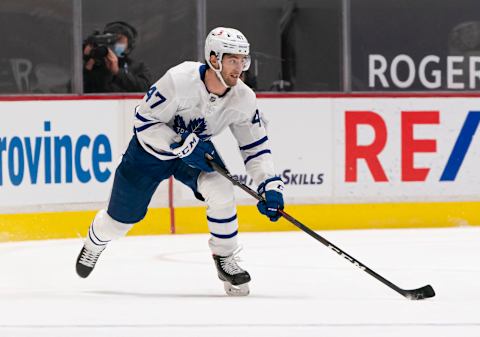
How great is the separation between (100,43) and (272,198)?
10.1 ft

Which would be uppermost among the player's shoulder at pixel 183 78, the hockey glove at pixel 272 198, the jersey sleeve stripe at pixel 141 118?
the player's shoulder at pixel 183 78

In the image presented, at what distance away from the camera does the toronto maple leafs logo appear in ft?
16.5

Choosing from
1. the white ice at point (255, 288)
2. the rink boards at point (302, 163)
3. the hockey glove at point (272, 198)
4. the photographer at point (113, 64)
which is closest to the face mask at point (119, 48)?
the photographer at point (113, 64)

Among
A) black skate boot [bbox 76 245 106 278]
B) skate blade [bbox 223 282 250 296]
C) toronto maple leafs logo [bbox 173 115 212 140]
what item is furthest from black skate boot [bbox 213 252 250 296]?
black skate boot [bbox 76 245 106 278]

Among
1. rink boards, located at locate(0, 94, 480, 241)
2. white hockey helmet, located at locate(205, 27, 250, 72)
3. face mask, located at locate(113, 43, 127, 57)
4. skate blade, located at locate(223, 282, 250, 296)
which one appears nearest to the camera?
white hockey helmet, located at locate(205, 27, 250, 72)

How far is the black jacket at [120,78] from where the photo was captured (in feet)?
25.3

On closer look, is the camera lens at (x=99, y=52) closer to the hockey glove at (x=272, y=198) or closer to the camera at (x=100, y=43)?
the camera at (x=100, y=43)

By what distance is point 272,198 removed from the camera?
16.3ft

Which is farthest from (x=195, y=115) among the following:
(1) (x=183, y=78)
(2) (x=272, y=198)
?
(2) (x=272, y=198)

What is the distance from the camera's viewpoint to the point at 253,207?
7801 mm

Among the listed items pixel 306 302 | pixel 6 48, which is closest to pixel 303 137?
pixel 6 48

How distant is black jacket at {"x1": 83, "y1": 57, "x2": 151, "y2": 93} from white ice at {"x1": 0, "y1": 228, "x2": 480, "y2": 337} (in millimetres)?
947

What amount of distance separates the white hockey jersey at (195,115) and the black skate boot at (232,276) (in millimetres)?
345

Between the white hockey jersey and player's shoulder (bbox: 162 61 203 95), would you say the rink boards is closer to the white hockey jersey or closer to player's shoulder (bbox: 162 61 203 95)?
the white hockey jersey
